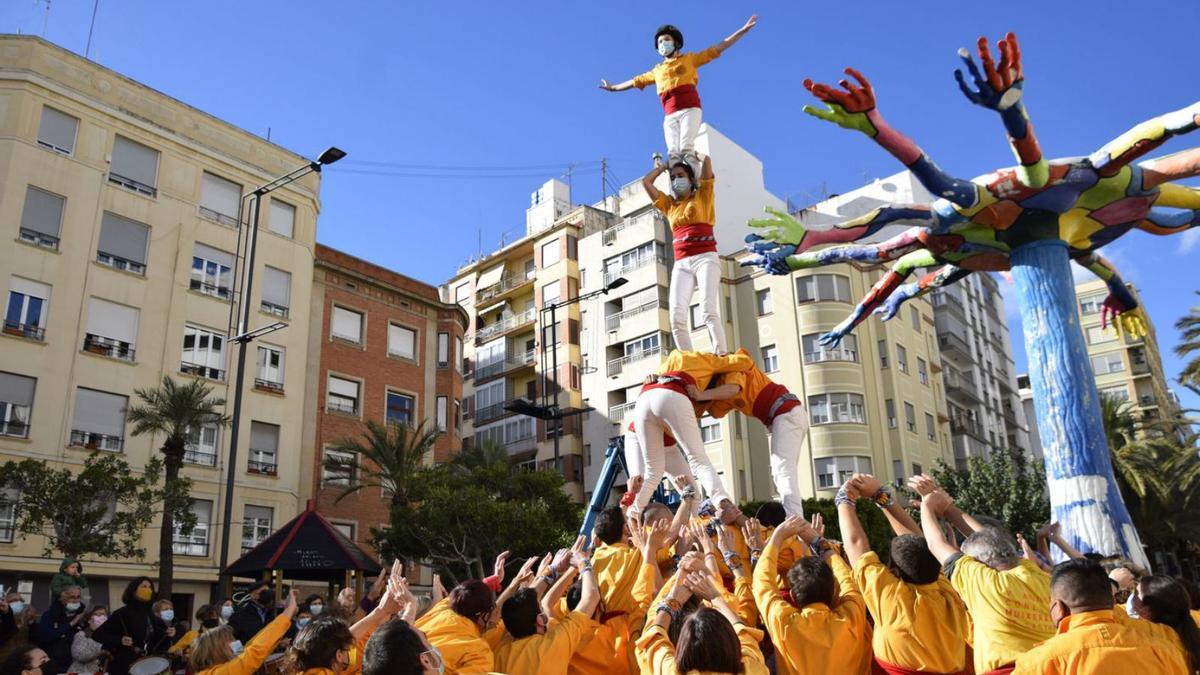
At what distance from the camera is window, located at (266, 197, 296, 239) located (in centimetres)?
3791

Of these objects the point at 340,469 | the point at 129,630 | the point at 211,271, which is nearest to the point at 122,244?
the point at 211,271

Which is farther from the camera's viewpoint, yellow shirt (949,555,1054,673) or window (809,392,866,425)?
window (809,392,866,425)

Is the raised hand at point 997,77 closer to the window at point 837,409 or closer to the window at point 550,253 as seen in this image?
the window at point 837,409

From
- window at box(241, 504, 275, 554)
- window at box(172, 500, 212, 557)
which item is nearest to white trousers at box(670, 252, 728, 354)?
window at box(172, 500, 212, 557)

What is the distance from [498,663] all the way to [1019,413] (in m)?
62.3

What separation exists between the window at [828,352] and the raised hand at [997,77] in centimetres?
3123

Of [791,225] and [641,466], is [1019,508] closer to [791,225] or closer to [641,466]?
[791,225]

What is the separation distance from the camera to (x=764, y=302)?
45688 mm

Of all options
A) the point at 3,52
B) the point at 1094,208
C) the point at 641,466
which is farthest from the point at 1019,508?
the point at 3,52

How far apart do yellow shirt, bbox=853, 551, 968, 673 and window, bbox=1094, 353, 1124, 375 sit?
254ft

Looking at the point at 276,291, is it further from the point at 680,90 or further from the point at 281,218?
the point at 680,90

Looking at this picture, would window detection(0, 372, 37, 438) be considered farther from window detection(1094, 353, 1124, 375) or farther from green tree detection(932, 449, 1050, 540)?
window detection(1094, 353, 1124, 375)

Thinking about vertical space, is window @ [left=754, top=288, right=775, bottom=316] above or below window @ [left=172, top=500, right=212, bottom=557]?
above

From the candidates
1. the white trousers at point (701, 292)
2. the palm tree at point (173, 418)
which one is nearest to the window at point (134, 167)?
the palm tree at point (173, 418)
